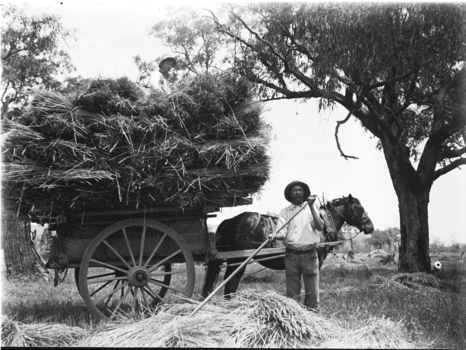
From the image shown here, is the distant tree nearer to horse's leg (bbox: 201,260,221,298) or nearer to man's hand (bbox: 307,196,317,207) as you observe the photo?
horse's leg (bbox: 201,260,221,298)

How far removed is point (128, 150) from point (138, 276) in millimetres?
1599

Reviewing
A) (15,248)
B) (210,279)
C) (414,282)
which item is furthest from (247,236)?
(15,248)

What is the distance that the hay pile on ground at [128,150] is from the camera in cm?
576

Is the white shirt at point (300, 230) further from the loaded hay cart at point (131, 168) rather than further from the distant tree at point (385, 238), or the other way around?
the distant tree at point (385, 238)

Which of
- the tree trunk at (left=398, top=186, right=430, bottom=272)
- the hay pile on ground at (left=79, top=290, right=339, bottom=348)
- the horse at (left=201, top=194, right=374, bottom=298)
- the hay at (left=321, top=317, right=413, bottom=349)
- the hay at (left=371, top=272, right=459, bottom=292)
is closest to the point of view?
the hay at (left=321, top=317, right=413, bottom=349)

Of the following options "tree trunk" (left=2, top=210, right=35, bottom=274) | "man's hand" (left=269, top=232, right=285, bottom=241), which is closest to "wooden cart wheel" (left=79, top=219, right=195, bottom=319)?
"man's hand" (left=269, top=232, right=285, bottom=241)

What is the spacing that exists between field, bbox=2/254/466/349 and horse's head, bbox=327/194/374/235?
121cm

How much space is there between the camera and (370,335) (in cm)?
462

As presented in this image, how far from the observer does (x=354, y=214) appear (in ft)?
26.4

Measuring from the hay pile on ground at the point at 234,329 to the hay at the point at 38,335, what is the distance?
11.9 inches

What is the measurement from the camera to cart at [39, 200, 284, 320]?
612 centimetres

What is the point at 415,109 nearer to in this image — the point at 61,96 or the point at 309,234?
the point at 309,234

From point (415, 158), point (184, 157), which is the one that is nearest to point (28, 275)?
point (184, 157)

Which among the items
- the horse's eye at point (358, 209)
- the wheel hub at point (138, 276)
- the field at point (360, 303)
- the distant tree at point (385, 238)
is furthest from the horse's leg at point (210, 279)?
the distant tree at point (385, 238)
